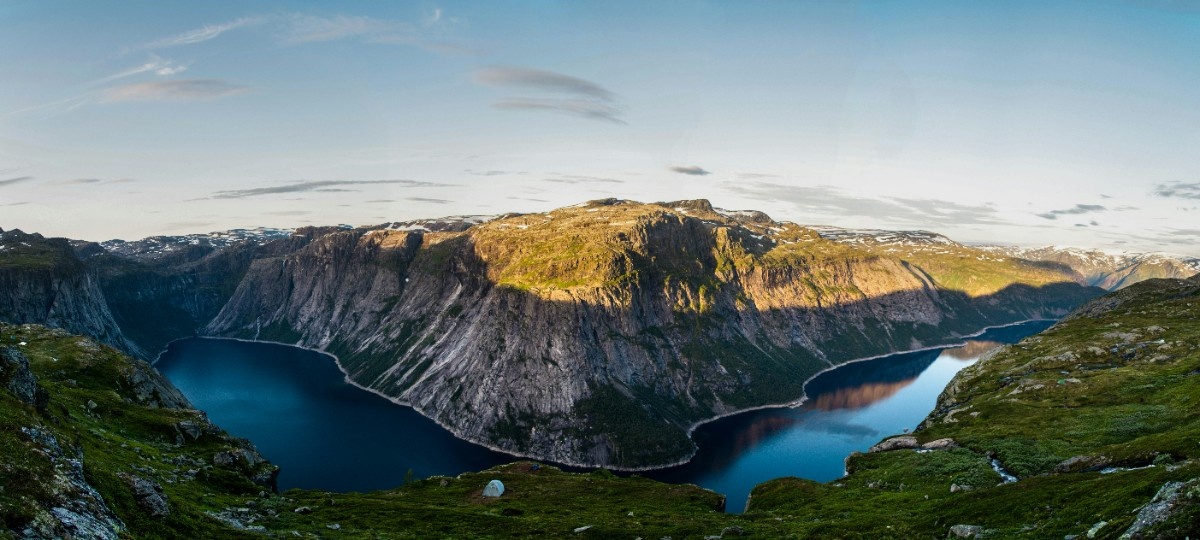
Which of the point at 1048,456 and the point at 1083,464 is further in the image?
the point at 1048,456

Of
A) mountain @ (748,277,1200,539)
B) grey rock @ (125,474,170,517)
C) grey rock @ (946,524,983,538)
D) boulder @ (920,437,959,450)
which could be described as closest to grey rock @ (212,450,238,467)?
grey rock @ (125,474,170,517)

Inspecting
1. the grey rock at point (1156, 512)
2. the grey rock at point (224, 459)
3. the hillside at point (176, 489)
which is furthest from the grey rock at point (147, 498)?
the grey rock at point (1156, 512)

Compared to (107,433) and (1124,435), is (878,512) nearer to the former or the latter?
(1124,435)

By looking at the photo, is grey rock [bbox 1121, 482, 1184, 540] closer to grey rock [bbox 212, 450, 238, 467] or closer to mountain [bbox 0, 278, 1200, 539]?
mountain [bbox 0, 278, 1200, 539]

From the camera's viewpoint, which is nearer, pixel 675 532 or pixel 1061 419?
pixel 675 532

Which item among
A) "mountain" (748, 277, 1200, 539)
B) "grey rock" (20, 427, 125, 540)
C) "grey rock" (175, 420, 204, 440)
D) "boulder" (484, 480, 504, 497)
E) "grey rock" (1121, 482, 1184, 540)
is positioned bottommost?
"boulder" (484, 480, 504, 497)

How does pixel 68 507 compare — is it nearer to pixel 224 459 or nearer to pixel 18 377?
pixel 18 377

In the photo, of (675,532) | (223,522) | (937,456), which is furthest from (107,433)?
(937,456)

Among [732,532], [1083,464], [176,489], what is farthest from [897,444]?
[176,489]
